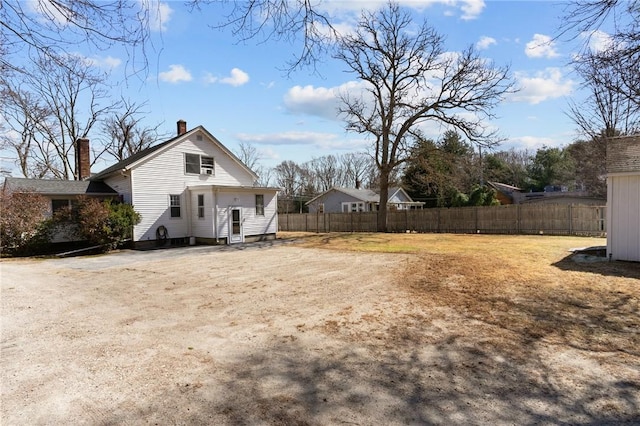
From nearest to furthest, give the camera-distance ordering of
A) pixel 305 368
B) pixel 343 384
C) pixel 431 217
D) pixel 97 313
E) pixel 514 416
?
1. pixel 514 416
2. pixel 343 384
3. pixel 305 368
4. pixel 97 313
5. pixel 431 217

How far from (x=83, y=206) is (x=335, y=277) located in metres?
13.5

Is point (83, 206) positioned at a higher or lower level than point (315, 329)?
higher

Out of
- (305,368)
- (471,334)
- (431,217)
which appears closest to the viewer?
(305,368)

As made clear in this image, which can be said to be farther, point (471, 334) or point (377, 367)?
point (471, 334)

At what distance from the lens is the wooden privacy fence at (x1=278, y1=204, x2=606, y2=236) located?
20.6 meters

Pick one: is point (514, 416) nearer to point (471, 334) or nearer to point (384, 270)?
point (471, 334)

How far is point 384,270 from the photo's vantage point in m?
10.4

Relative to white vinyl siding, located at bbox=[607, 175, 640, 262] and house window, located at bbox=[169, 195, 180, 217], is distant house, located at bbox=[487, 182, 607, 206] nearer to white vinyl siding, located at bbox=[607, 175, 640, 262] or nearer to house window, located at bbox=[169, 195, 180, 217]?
white vinyl siding, located at bbox=[607, 175, 640, 262]

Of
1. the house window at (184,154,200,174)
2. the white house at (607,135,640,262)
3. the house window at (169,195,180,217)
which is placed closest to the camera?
the white house at (607,135,640,262)

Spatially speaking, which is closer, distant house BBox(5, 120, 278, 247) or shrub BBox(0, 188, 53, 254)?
shrub BBox(0, 188, 53, 254)

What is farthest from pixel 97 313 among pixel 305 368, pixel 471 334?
pixel 471 334

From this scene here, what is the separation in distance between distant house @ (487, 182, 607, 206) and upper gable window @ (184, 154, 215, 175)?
2493cm

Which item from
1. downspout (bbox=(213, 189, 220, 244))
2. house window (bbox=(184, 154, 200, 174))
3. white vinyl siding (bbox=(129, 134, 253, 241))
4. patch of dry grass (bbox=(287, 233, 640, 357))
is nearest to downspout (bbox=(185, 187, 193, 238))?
white vinyl siding (bbox=(129, 134, 253, 241))

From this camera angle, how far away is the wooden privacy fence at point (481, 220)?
67.6 ft
